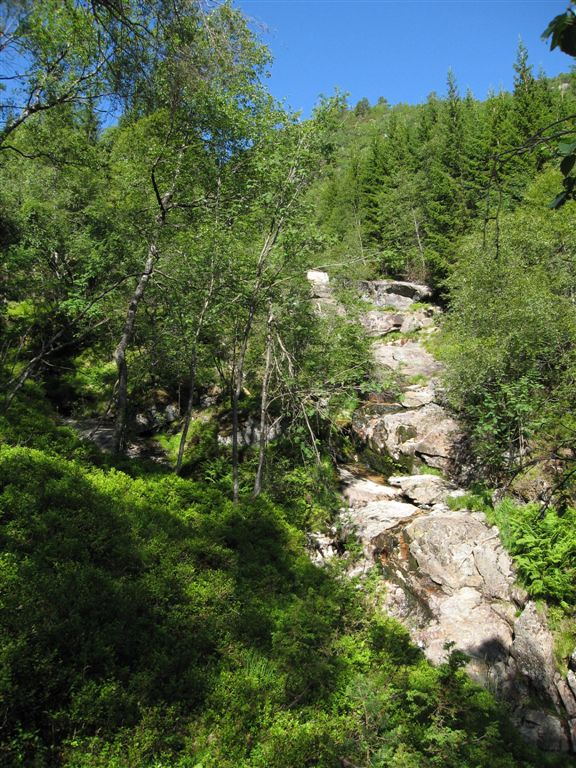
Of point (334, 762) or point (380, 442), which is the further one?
point (380, 442)

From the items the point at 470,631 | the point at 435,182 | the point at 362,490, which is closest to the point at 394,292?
the point at 435,182

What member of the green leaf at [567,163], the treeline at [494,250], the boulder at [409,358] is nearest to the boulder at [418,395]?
the boulder at [409,358]

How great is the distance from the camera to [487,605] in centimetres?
870

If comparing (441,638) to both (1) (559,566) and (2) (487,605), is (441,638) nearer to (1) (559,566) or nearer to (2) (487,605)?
(2) (487,605)

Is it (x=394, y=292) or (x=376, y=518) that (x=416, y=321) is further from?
(x=376, y=518)

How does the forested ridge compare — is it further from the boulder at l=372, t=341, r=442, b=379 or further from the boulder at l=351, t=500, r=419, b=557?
the boulder at l=372, t=341, r=442, b=379

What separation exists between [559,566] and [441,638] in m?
2.95

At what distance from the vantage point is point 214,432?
15.5m

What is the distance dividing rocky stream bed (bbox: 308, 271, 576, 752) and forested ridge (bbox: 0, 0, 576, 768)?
443mm

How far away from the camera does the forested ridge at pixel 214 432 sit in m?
4.30

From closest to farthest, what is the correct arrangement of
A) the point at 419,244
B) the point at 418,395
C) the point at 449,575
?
the point at 449,575 → the point at 418,395 → the point at 419,244

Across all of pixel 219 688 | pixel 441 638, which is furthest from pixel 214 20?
pixel 441 638

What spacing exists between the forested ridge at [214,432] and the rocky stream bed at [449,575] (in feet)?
1.45

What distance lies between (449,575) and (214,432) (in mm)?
9101
